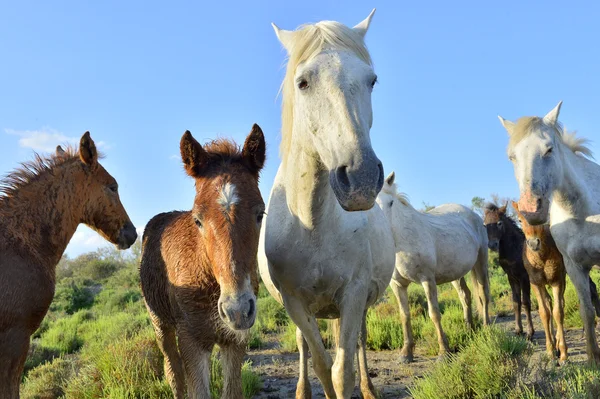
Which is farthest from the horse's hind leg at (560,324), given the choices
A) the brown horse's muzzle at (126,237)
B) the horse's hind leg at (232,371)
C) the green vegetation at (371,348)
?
the brown horse's muzzle at (126,237)

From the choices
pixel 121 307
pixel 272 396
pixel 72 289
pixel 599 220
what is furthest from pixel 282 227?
pixel 72 289

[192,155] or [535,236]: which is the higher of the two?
[192,155]

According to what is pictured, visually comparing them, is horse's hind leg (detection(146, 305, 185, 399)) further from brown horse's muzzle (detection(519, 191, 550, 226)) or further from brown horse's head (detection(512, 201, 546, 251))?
brown horse's head (detection(512, 201, 546, 251))

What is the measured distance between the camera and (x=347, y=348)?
321cm

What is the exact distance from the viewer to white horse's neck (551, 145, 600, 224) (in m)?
5.32

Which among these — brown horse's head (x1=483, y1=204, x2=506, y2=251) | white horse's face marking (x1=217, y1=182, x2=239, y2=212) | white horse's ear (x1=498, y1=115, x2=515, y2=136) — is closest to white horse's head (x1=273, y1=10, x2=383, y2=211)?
white horse's face marking (x1=217, y1=182, x2=239, y2=212)

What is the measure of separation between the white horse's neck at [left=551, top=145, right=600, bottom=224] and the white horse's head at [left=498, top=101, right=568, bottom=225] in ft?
0.46

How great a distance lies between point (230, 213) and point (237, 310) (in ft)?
2.01

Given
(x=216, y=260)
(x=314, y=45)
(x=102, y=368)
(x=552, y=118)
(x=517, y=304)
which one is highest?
(x=552, y=118)

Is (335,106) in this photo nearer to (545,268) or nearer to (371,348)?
(545,268)

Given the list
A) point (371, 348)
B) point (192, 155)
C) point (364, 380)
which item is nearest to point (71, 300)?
point (371, 348)

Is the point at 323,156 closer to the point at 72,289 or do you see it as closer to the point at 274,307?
the point at 274,307

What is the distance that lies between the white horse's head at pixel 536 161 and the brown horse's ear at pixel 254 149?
10.4ft

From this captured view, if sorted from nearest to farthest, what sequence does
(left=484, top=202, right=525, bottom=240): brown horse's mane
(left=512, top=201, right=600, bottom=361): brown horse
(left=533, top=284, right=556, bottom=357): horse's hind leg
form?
1. (left=533, top=284, right=556, bottom=357): horse's hind leg
2. (left=512, top=201, right=600, bottom=361): brown horse
3. (left=484, top=202, right=525, bottom=240): brown horse's mane
